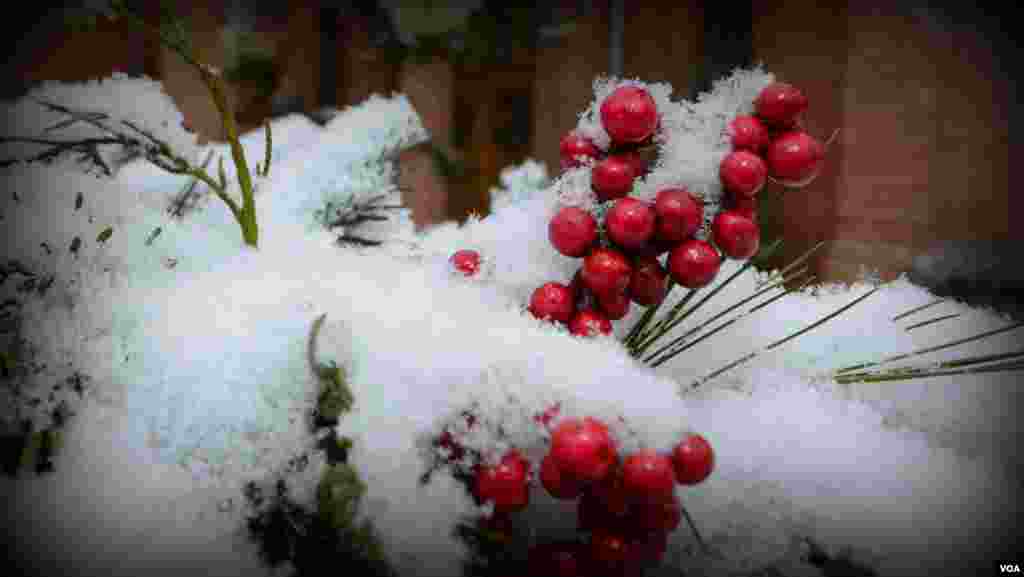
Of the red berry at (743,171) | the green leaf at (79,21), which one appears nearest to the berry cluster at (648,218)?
the red berry at (743,171)

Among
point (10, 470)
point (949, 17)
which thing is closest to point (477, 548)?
point (10, 470)

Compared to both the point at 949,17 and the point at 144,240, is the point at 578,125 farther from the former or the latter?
the point at 949,17

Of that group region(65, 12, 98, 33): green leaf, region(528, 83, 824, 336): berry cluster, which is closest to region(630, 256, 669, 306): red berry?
region(528, 83, 824, 336): berry cluster

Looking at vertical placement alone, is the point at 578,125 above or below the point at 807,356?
above

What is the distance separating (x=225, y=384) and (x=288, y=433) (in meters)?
0.04

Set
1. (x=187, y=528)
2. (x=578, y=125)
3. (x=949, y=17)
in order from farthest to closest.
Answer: (x=949, y=17) < (x=578, y=125) < (x=187, y=528)

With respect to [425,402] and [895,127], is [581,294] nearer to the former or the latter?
[425,402]

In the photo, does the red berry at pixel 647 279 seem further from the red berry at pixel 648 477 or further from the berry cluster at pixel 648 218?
the red berry at pixel 648 477

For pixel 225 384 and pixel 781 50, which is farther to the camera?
pixel 781 50

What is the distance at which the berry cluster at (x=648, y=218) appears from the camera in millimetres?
304

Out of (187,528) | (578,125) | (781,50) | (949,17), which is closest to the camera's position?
(187,528)

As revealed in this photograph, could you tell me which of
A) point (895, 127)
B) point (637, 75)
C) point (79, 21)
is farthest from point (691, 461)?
point (79, 21)

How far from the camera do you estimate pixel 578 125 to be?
36 centimetres

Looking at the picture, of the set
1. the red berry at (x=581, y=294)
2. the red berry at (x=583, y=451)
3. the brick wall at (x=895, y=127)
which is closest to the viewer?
the red berry at (x=583, y=451)
